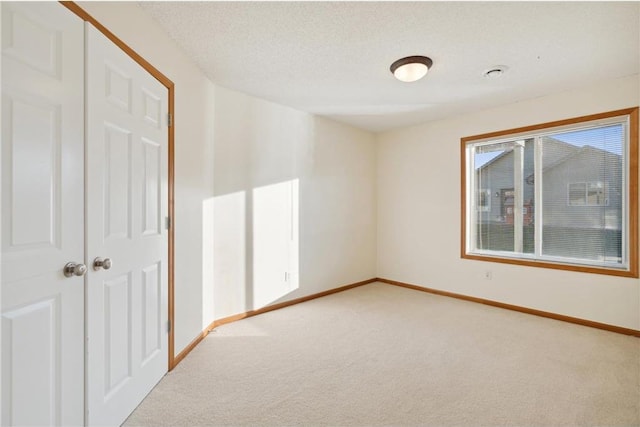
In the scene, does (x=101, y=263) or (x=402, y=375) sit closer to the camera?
(x=101, y=263)

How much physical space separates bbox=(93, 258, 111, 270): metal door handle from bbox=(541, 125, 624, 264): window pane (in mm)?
4141

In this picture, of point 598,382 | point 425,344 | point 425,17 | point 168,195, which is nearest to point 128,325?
point 168,195

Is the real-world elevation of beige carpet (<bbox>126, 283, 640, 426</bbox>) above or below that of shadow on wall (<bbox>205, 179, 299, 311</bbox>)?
below

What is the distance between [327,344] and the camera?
2.67 meters

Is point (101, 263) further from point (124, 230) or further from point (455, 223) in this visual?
point (455, 223)

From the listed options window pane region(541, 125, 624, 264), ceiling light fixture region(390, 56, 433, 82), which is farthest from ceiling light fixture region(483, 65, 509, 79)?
window pane region(541, 125, 624, 264)

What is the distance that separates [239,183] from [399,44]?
1.97 m

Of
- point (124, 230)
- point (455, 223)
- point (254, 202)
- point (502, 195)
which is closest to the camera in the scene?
point (124, 230)

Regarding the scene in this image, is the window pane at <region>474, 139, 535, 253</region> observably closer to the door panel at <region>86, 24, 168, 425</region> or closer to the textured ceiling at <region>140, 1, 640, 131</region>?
the textured ceiling at <region>140, 1, 640, 131</region>

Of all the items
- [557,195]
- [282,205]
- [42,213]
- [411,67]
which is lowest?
[42,213]

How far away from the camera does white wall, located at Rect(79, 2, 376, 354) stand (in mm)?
2363

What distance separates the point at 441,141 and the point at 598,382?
10.1 ft

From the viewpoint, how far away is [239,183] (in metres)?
3.24

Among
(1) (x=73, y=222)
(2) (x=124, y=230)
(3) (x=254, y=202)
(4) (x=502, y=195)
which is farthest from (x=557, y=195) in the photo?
(1) (x=73, y=222)
